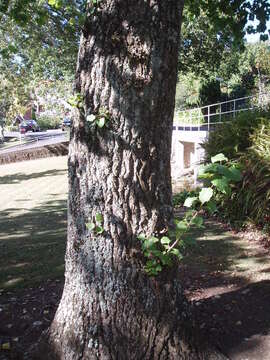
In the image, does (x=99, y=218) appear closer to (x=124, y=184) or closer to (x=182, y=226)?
(x=124, y=184)

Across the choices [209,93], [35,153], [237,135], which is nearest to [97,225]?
[237,135]

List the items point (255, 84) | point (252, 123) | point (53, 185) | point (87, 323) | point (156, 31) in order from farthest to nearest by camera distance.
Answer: point (255, 84) < point (53, 185) < point (252, 123) < point (87, 323) < point (156, 31)

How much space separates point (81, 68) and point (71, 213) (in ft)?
3.21

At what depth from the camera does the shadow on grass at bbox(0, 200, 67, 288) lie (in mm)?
5145

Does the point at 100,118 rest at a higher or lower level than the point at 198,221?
higher

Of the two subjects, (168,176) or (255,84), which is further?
(255,84)

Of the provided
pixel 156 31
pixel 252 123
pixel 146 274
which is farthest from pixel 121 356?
pixel 252 123

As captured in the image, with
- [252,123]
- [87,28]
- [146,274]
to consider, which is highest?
[87,28]

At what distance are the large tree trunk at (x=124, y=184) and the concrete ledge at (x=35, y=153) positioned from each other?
84.5ft

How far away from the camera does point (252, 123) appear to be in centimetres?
800

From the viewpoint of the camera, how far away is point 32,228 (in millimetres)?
8648

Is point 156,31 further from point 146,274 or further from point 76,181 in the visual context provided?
point 146,274

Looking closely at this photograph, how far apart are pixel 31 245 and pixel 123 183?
475 cm

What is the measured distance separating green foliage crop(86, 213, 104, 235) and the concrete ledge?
84.7 ft
